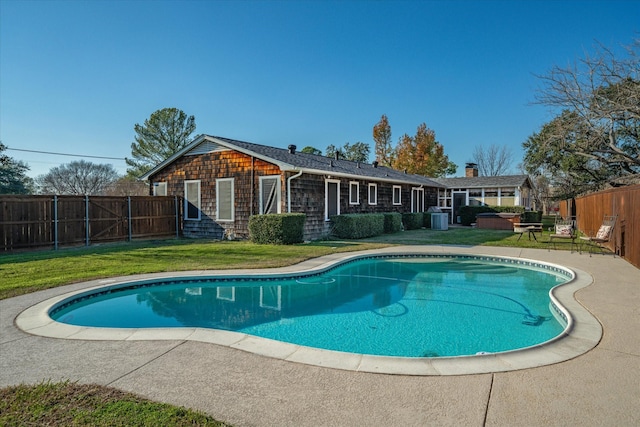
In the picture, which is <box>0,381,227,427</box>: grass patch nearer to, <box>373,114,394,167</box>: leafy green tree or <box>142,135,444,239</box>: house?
<box>142,135,444,239</box>: house

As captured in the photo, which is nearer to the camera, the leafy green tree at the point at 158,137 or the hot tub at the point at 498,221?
the hot tub at the point at 498,221

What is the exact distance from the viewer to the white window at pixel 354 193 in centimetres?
1628

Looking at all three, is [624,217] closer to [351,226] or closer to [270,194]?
[351,226]

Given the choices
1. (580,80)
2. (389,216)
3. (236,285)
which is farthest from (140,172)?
(580,80)

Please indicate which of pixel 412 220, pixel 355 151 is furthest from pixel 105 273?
pixel 355 151

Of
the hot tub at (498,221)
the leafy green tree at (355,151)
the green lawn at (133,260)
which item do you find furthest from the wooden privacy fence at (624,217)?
the leafy green tree at (355,151)

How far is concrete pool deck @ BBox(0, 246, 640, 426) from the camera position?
2.49 m

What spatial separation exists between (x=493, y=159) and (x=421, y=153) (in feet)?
56.7

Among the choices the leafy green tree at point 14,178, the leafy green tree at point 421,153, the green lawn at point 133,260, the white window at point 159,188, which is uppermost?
the leafy green tree at point 421,153

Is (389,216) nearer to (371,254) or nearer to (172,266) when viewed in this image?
(371,254)

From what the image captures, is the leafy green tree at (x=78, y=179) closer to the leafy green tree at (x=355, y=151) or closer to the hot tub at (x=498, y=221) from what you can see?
the leafy green tree at (x=355, y=151)

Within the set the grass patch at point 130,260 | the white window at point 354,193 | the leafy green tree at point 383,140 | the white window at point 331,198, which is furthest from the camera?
the leafy green tree at point 383,140

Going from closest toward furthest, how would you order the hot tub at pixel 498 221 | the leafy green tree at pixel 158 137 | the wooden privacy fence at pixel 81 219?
the wooden privacy fence at pixel 81 219 → the hot tub at pixel 498 221 → the leafy green tree at pixel 158 137

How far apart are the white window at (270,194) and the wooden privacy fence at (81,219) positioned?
4.62 metres
